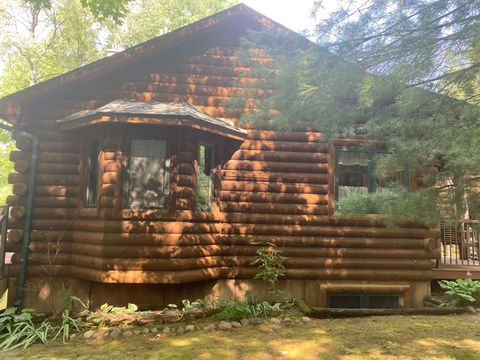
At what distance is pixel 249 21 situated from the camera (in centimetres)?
837

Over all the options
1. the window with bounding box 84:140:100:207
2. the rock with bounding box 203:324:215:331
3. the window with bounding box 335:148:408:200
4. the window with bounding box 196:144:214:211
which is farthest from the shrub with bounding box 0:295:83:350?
the window with bounding box 335:148:408:200

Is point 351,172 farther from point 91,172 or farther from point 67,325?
point 67,325

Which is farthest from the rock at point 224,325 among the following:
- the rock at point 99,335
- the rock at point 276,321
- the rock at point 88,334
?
the rock at point 88,334

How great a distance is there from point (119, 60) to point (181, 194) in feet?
10.9

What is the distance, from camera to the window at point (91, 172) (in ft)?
23.5

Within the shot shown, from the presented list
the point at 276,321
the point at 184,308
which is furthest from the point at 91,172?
the point at 276,321

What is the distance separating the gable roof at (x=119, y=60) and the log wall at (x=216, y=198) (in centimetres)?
27

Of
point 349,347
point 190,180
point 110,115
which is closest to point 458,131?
point 349,347

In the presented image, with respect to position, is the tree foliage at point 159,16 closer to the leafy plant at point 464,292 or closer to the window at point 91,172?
the window at point 91,172

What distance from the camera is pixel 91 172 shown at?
726cm

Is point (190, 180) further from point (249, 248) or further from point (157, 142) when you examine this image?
point (249, 248)

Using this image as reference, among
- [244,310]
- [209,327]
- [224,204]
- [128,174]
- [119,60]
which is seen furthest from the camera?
[224,204]

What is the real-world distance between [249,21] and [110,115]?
433cm

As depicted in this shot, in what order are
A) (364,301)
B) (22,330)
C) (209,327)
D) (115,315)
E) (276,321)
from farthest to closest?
1. (364,301)
2. (276,321)
3. (115,315)
4. (209,327)
5. (22,330)
